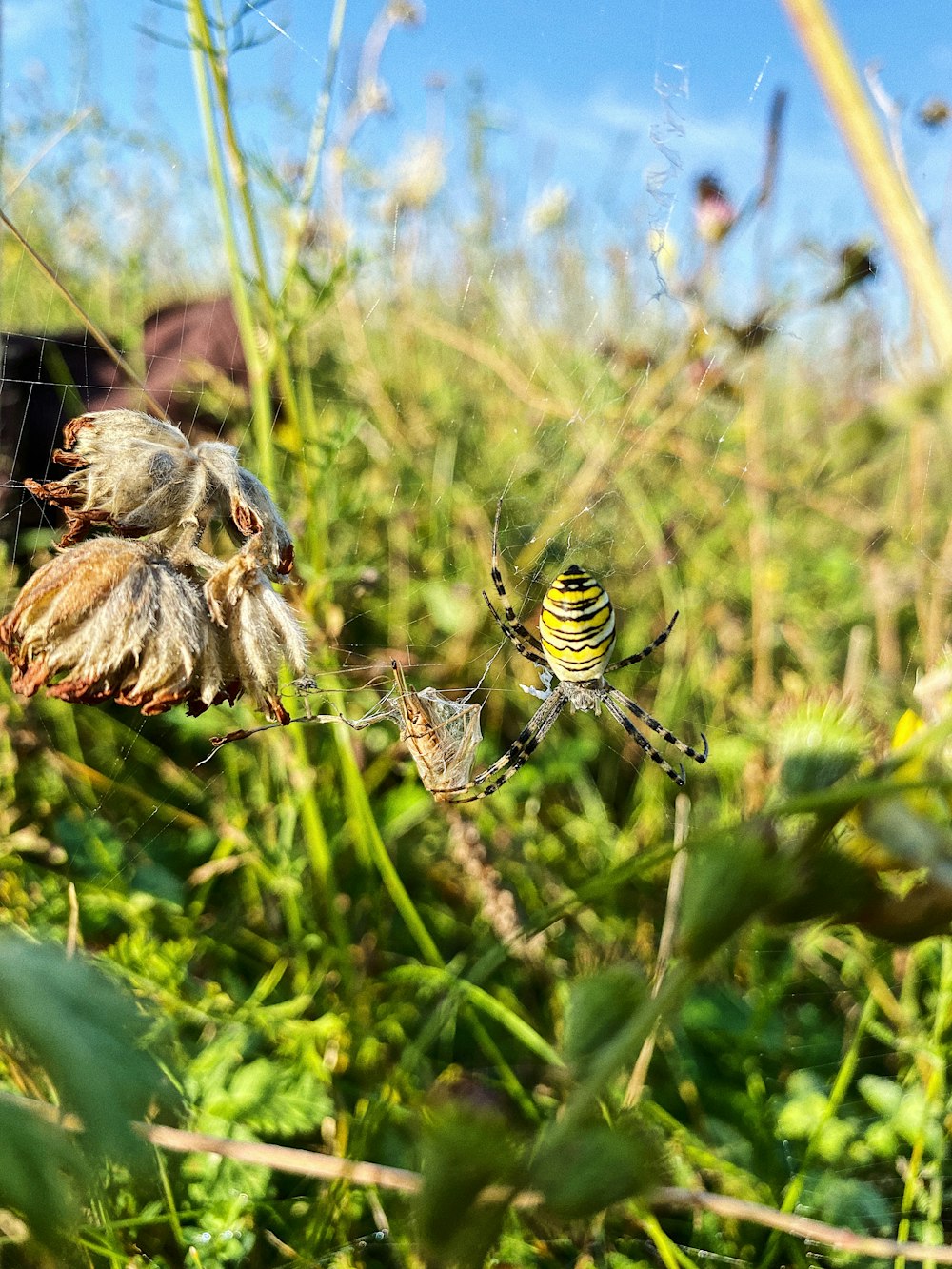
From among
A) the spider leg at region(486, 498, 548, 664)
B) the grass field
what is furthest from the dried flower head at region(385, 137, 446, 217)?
the spider leg at region(486, 498, 548, 664)

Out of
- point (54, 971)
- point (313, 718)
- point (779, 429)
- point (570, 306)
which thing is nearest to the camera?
point (54, 971)

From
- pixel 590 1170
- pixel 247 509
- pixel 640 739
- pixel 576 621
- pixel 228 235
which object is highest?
pixel 228 235

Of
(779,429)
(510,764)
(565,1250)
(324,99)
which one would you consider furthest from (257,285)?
(779,429)

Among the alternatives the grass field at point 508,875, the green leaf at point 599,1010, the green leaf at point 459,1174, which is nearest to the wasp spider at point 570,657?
the grass field at point 508,875

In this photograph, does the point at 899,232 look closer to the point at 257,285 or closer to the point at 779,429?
the point at 257,285

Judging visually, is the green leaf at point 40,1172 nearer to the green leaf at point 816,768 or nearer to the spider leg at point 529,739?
the green leaf at point 816,768

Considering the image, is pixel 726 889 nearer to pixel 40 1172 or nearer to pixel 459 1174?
pixel 459 1174

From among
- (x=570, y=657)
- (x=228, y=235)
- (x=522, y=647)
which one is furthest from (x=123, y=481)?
(x=522, y=647)
